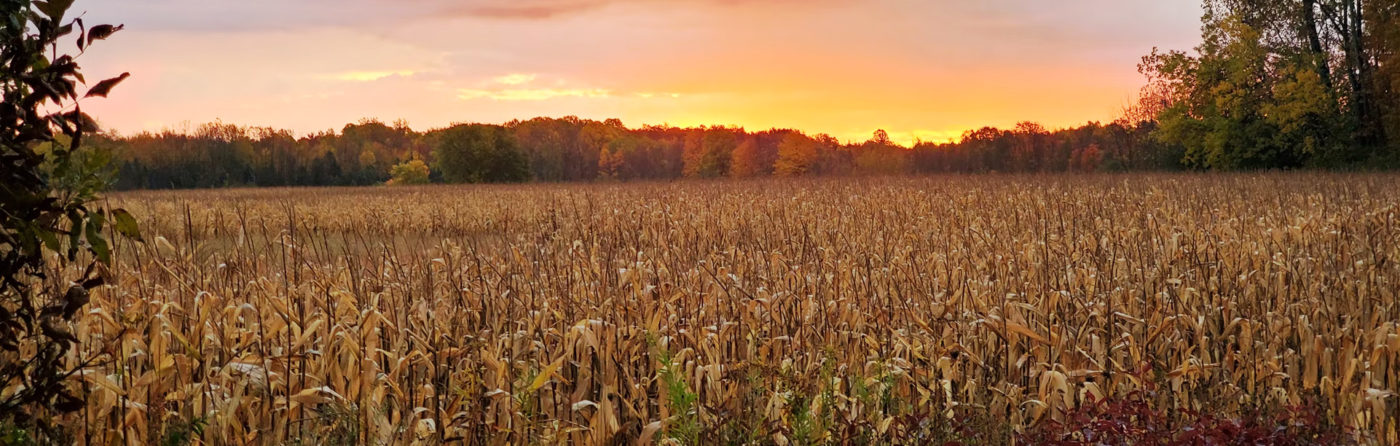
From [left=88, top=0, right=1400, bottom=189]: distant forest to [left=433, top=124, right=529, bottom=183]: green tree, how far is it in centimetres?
16

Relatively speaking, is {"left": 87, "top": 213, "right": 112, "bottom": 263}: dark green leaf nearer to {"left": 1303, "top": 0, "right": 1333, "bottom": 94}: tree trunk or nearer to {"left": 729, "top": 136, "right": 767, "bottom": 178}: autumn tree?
{"left": 1303, "top": 0, "right": 1333, "bottom": 94}: tree trunk

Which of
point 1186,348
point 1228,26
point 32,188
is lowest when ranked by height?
point 1186,348

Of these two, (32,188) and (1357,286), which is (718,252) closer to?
(1357,286)

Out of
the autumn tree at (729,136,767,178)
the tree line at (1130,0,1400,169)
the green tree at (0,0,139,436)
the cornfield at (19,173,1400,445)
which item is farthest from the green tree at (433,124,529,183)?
the green tree at (0,0,139,436)

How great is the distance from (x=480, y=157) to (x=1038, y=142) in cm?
4806

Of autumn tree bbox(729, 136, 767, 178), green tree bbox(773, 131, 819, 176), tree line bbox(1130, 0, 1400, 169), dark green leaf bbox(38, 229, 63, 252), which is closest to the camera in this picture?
dark green leaf bbox(38, 229, 63, 252)

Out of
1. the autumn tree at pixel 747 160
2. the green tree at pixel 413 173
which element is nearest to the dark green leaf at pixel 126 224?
the autumn tree at pixel 747 160

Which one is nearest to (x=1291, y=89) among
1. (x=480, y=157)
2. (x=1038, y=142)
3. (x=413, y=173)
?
(x=1038, y=142)

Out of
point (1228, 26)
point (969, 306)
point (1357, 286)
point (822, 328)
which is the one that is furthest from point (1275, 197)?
point (1228, 26)

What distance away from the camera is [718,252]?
25.9ft

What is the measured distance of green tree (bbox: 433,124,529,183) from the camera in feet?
241

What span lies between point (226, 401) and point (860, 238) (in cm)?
660

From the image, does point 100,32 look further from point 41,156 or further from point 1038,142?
point 1038,142

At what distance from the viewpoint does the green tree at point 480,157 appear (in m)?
73.4
